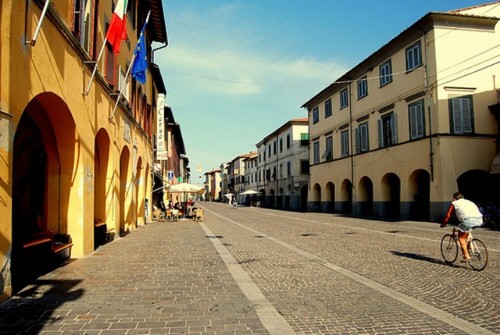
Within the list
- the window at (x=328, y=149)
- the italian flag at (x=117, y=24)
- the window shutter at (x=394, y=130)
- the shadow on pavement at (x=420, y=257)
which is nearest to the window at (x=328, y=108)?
the window at (x=328, y=149)

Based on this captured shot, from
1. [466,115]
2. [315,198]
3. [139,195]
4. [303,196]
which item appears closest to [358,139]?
[466,115]

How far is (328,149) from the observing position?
1483 inches

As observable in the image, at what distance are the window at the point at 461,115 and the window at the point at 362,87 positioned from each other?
27.3 feet

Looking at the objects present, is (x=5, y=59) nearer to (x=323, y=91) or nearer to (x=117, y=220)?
(x=117, y=220)

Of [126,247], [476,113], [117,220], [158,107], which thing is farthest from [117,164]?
[476,113]

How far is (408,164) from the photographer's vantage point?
81.3 feet

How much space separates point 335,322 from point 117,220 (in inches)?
435

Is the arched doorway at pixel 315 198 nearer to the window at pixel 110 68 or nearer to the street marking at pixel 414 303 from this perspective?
the window at pixel 110 68

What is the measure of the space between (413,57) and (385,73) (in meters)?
3.13

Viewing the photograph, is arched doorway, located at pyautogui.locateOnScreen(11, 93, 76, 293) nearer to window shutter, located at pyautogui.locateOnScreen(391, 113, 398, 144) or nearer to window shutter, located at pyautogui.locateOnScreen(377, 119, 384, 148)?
window shutter, located at pyautogui.locateOnScreen(391, 113, 398, 144)

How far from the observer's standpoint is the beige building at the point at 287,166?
162 feet

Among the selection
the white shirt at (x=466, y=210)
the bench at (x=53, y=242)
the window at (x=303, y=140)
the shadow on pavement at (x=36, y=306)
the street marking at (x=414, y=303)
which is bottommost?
the street marking at (x=414, y=303)

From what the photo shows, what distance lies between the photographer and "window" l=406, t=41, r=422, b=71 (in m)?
23.9

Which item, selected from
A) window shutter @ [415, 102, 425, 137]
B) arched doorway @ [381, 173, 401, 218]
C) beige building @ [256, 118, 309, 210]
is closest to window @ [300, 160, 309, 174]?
beige building @ [256, 118, 309, 210]
